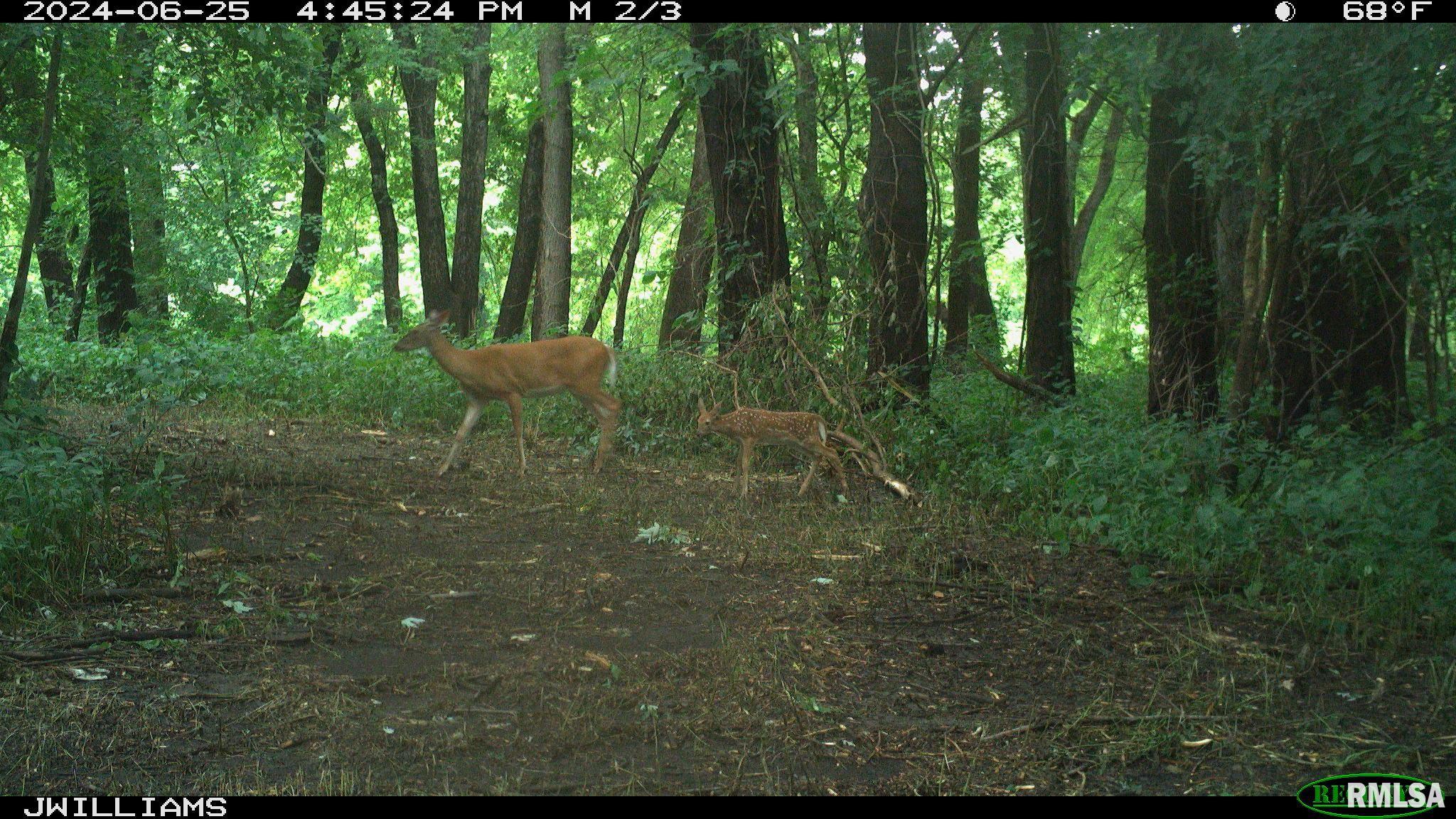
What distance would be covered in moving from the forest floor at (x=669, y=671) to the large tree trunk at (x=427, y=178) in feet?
40.4

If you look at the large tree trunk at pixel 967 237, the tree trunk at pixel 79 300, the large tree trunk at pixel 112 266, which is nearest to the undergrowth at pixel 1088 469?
the large tree trunk at pixel 967 237

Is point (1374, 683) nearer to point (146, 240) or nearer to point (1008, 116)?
point (1008, 116)

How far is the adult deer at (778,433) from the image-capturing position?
9312 millimetres

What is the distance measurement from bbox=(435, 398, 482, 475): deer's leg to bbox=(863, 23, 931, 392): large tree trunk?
3.52 metres

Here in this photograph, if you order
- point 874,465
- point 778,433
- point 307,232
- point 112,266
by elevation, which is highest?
point 307,232

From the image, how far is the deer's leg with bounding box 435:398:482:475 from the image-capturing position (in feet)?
32.2

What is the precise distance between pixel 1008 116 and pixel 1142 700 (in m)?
17.9

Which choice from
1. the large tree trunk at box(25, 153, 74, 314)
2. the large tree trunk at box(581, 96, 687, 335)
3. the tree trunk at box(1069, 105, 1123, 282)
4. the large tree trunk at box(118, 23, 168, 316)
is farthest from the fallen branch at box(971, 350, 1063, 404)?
the large tree trunk at box(25, 153, 74, 314)

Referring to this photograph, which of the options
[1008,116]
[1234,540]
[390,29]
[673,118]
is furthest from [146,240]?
[1234,540]

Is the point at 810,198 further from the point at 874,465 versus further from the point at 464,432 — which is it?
the point at 464,432

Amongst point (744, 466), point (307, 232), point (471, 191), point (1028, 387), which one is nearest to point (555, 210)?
point (471, 191)

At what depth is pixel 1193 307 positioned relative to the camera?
10727mm

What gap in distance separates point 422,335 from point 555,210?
7.10 metres

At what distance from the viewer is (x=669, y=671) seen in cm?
505
